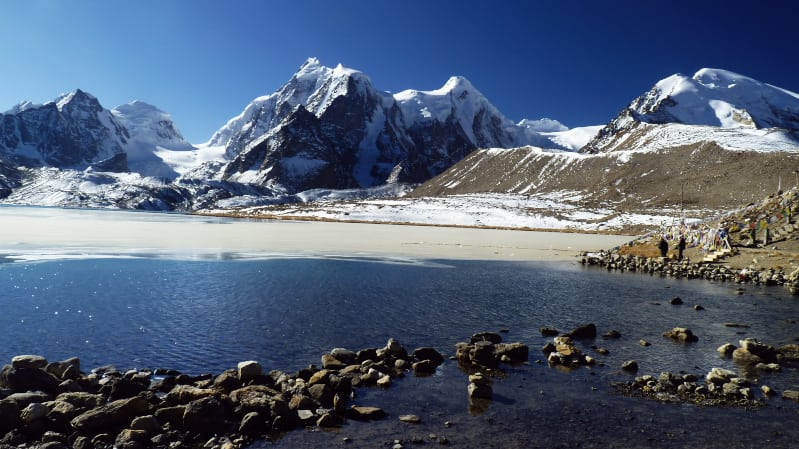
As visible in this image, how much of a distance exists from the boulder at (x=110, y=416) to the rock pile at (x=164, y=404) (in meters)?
0.02

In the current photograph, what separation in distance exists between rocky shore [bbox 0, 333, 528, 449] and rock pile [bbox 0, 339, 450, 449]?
20 mm

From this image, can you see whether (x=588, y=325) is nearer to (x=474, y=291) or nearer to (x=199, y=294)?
(x=474, y=291)

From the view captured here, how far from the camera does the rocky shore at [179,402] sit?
32.1 feet

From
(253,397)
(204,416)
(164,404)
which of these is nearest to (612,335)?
(253,397)

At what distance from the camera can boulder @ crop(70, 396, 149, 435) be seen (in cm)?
991

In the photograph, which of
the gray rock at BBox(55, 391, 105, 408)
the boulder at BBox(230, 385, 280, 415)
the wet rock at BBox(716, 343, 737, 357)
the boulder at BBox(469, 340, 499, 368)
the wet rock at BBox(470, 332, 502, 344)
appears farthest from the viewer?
the wet rock at BBox(470, 332, 502, 344)

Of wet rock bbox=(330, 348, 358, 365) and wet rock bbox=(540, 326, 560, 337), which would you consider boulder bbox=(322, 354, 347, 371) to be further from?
→ wet rock bbox=(540, 326, 560, 337)

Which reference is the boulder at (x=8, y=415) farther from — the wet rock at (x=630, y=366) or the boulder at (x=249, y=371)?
the wet rock at (x=630, y=366)

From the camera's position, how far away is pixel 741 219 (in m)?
46.8

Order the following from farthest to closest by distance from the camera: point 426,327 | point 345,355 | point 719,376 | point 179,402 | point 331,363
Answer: point 426,327 < point 345,355 < point 331,363 < point 719,376 < point 179,402

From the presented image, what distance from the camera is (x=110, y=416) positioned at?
10.2 m

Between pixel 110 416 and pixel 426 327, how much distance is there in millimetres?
11519

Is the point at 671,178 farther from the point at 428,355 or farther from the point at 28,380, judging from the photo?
the point at 28,380

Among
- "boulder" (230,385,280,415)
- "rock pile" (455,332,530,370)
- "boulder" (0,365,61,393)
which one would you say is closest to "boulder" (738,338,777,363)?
"rock pile" (455,332,530,370)
